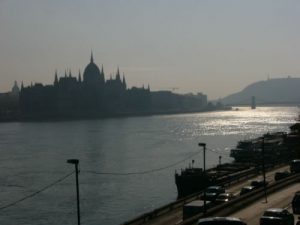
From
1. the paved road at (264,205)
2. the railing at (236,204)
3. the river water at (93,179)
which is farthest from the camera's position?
the river water at (93,179)

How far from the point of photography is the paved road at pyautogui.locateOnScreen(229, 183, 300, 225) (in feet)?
65.5

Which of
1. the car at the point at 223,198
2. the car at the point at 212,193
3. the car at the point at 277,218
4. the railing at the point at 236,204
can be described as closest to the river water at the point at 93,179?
the car at the point at 212,193

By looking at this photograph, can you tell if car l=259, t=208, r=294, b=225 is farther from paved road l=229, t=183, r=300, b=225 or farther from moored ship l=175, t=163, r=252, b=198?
moored ship l=175, t=163, r=252, b=198

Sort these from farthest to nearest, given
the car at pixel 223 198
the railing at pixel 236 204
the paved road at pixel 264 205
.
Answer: the car at pixel 223 198, the paved road at pixel 264 205, the railing at pixel 236 204

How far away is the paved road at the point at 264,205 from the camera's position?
19950mm

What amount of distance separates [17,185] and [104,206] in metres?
11.6

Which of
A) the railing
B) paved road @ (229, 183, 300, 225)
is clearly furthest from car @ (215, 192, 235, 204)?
paved road @ (229, 183, 300, 225)

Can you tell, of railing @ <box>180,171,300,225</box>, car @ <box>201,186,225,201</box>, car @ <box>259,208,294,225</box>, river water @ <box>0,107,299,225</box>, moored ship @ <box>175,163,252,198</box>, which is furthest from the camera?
moored ship @ <box>175,163,252,198</box>

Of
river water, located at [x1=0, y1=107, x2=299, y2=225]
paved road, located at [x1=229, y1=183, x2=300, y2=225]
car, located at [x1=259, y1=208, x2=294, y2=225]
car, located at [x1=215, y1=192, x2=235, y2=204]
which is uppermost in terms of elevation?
car, located at [x1=259, y1=208, x2=294, y2=225]

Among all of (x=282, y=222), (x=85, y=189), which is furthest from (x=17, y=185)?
(x=282, y=222)

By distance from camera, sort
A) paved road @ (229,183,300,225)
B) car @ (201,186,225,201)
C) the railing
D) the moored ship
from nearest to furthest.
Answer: the railing → paved road @ (229,183,300,225) → car @ (201,186,225,201) → the moored ship

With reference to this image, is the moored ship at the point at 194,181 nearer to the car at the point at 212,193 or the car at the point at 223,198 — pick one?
the car at the point at 212,193

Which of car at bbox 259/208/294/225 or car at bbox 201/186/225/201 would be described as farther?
car at bbox 201/186/225/201

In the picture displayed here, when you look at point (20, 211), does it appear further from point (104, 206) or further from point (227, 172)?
point (227, 172)
